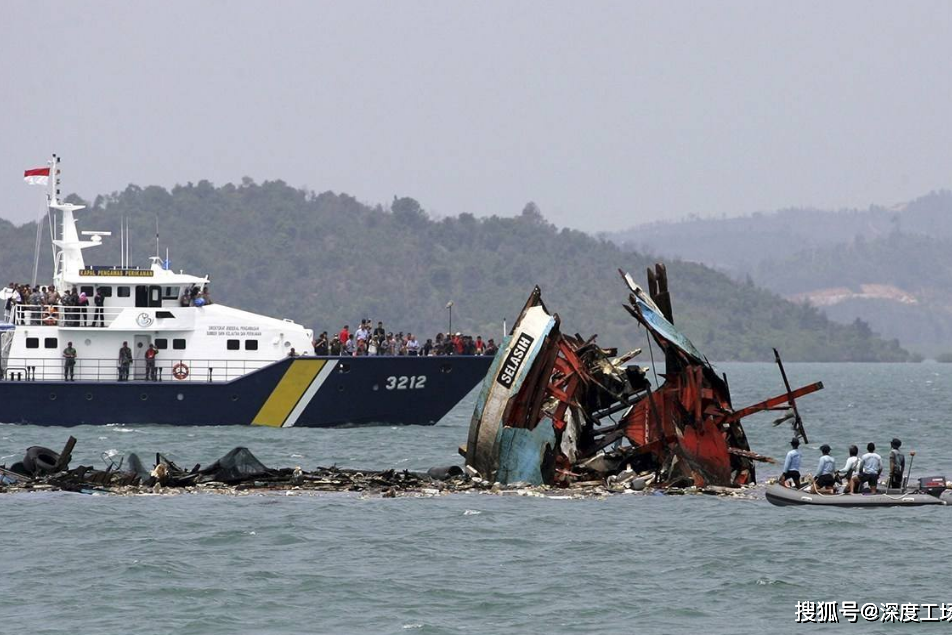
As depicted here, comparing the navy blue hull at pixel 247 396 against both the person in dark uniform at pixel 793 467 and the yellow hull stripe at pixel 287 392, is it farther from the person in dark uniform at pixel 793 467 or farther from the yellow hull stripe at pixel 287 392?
the person in dark uniform at pixel 793 467

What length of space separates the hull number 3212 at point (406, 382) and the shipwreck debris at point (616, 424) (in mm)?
14422

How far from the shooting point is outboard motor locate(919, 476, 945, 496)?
94.9 ft

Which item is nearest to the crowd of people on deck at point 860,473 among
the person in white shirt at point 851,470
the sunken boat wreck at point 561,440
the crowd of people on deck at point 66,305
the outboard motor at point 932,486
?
the person in white shirt at point 851,470

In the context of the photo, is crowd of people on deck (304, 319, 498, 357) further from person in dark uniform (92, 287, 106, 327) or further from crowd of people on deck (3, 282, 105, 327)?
crowd of people on deck (3, 282, 105, 327)

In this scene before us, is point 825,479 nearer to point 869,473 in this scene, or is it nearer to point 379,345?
point 869,473

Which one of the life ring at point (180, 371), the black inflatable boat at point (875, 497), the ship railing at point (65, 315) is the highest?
the ship railing at point (65, 315)

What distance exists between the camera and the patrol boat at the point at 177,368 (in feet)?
149

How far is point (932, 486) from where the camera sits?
29016mm

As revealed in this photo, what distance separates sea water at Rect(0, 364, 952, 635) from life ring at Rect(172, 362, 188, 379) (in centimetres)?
1515

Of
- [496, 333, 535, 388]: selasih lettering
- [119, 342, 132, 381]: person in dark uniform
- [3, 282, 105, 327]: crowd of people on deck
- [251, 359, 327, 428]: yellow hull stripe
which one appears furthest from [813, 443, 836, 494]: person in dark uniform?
[3, 282, 105, 327]: crowd of people on deck

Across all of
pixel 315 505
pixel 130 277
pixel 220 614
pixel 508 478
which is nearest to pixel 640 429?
pixel 508 478

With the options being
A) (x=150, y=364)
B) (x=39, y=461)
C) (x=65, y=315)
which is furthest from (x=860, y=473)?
(x=65, y=315)

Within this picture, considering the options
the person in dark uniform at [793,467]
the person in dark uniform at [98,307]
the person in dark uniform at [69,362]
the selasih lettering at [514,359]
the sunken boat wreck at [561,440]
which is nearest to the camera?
the person in dark uniform at [793,467]

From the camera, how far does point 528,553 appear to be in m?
25.0
